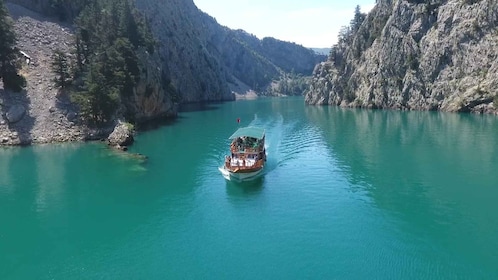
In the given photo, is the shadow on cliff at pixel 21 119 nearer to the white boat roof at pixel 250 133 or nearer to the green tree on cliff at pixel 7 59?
the green tree on cliff at pixel 7 59

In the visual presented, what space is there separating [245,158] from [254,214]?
54.4 ft

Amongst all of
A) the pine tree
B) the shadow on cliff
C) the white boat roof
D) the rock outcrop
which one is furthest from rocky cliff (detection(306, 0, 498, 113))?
the shadow on cliff

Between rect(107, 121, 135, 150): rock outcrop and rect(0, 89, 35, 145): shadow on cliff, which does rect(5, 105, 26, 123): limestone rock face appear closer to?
rect(0, 89, 35, 145): shadow on cliff

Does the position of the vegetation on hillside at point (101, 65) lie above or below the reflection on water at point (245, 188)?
above

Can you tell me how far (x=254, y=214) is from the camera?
4472cm

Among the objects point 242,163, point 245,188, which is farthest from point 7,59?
point 245,188

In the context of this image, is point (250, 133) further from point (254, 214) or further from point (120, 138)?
point (120, 138)

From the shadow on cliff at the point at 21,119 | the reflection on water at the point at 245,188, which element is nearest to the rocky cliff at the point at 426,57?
the reflection on water at the point at 245,188

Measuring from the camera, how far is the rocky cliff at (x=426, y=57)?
13762 centimetres

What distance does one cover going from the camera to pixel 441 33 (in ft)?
504

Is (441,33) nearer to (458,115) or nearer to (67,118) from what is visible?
(458,115)

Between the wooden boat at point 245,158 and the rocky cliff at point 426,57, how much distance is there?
99457 mm

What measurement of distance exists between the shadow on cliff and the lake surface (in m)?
4.03

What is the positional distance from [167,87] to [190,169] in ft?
291
